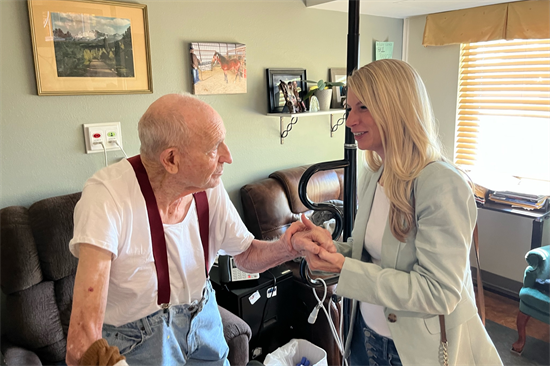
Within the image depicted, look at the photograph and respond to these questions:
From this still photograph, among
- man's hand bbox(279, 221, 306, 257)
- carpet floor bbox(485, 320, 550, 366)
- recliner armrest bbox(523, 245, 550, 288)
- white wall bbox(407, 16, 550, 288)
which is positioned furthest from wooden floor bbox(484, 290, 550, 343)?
man's hand bbox(279, 221, 306, 257)

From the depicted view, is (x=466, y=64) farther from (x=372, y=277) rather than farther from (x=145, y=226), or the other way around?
(x=145, y=226)

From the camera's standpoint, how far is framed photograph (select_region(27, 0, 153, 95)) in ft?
5.81

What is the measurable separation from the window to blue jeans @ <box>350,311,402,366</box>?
2432 millimetres

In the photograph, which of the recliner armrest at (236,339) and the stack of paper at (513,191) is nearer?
the recliner armrest at (236,339)

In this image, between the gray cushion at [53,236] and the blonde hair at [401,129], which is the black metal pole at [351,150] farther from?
the gray cushion at [53,236]

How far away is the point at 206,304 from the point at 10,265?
90 centimetres

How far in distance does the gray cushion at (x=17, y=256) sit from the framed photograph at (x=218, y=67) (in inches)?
43.5

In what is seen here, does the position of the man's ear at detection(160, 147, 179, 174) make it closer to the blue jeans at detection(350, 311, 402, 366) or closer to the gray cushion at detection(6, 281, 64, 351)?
the blue jeans at detection(350, 311, 402, 366)

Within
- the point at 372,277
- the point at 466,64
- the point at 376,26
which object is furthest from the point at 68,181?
the point at 466,64

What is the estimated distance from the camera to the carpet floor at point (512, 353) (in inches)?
97.3

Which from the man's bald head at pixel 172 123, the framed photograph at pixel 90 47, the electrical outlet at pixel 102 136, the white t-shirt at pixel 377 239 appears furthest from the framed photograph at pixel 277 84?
the man's bald head at pixel 172 123

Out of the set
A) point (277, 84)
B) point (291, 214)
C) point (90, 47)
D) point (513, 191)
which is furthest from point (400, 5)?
point (90, 47)

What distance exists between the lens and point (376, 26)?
330 cm

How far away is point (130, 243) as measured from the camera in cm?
107
